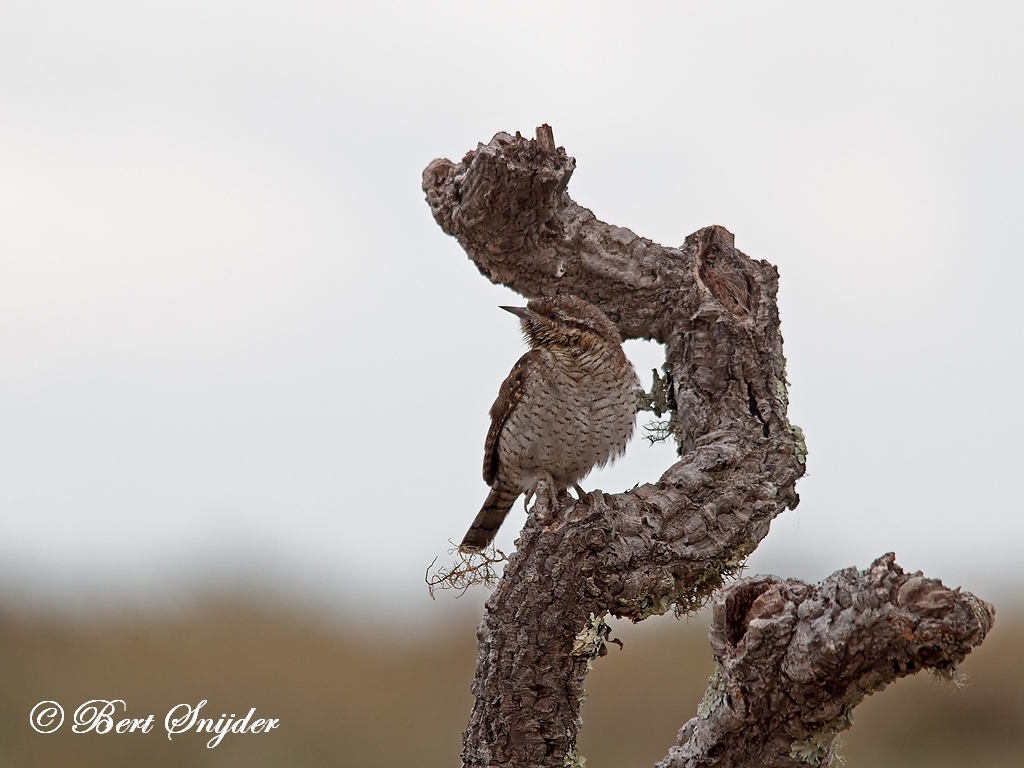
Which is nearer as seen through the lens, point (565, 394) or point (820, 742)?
point (820, 742)

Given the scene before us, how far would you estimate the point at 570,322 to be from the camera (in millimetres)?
4906

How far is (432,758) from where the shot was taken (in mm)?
7184

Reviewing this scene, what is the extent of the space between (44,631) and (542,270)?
21.6 feet

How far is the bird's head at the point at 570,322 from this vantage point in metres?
4.86

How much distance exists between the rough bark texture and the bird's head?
0.07 m

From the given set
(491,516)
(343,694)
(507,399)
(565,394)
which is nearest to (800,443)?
(565,394)

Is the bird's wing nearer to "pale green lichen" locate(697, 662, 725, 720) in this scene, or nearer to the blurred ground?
"pale green lichen" locate(697, 662, 725, 720)

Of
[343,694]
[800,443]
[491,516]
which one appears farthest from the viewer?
[343,694]

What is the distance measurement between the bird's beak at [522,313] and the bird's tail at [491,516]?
3.04 feet

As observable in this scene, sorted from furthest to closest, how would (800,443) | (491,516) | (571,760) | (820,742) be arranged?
(491,516) < (800,443) < (571,760) < (820,742)

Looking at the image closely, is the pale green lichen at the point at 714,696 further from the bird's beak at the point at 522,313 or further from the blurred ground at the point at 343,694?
the blurred ground at the point at 343,694

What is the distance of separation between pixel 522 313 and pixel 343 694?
4583 mm

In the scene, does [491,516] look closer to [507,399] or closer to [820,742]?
[507,399]

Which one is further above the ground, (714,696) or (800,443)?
(800,443)
